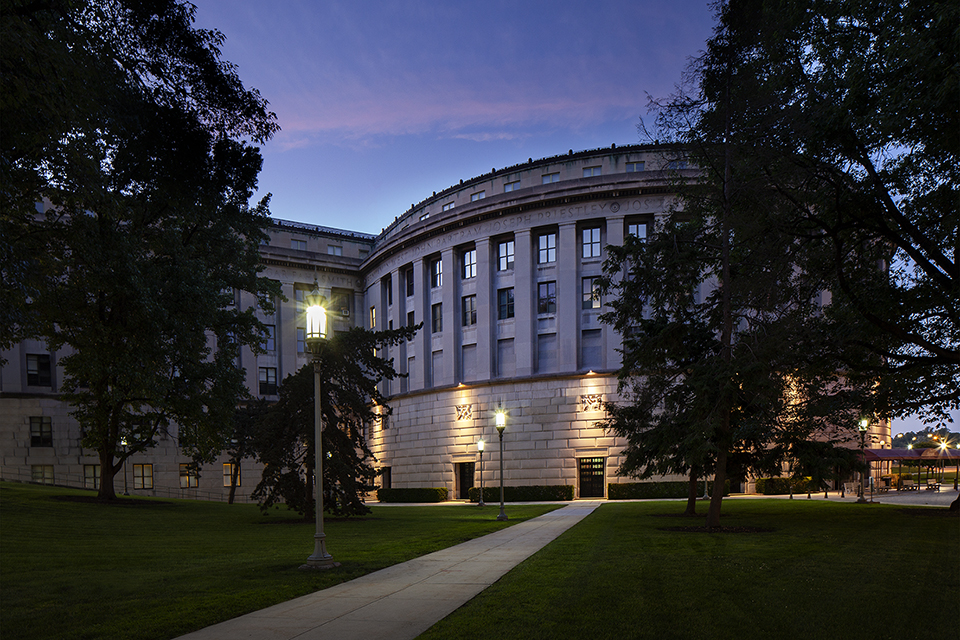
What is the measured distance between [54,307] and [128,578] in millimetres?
13650

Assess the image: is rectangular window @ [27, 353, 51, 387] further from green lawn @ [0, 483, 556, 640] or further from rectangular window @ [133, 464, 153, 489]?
green lawn @ [0, 483, 556, 640]

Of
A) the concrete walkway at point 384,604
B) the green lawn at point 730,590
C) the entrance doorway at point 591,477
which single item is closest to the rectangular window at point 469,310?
the entrance doorway at point 591,477

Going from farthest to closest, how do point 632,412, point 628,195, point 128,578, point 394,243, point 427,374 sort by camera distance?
point 394,243, point 427,374, point 628,195, point 632,412, point 128,578

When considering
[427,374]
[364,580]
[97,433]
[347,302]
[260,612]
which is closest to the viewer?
[260,612]

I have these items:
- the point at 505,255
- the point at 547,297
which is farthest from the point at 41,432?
the point at 547,297

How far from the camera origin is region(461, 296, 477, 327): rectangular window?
52.2 meters

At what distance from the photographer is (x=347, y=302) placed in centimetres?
6694

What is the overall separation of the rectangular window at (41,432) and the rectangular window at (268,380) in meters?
17.5

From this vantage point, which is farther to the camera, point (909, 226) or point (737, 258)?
point (737, 258)

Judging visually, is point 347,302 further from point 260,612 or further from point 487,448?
point 260,612

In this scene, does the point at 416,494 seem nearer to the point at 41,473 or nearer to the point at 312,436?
the point at 312,436

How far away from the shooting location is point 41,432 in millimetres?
52062

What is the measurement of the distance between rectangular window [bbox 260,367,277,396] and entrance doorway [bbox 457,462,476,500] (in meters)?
22.6

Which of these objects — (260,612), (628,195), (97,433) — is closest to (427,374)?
(628,195)
